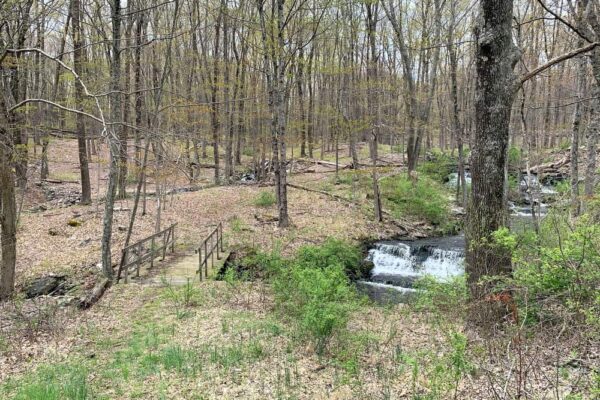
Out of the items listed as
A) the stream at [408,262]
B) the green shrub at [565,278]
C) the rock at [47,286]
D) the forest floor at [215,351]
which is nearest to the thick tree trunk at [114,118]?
the forest floor at [215,351]

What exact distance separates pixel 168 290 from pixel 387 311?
16.7 feet

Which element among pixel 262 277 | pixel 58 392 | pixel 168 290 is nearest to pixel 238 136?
pixel 262 277

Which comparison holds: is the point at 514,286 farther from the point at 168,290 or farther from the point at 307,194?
the point at 307,194

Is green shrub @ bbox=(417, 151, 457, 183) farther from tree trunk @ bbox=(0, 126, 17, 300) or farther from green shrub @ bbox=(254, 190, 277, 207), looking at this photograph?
tree trunk @ bbox=(0, 126, 17, 300)

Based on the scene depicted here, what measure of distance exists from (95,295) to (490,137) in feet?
29.4

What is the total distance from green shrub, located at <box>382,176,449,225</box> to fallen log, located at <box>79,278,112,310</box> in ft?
43.9

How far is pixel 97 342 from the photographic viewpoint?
711 centimetres

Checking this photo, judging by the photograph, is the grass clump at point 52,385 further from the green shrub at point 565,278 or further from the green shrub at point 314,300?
the green shrub at point 565,278

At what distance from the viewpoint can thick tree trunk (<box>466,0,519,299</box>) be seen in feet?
17.6

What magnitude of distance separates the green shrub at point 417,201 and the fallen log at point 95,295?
43.9 ft

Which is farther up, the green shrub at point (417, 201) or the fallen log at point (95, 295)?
the green shrub at point (417, 201)

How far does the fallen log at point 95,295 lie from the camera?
363 inches

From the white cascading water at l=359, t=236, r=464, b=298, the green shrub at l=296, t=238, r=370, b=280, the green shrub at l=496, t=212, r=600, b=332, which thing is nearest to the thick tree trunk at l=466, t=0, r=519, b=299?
the green shrub at l=496, t=212, r=600, b=332

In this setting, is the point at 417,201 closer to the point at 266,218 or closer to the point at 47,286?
the point at 266,218
